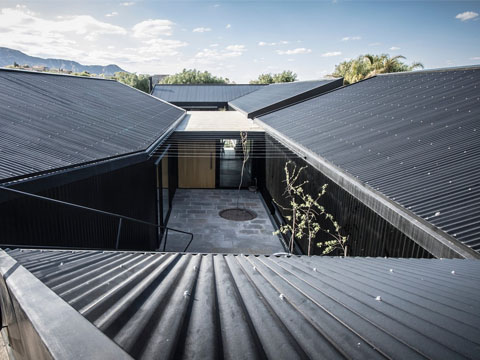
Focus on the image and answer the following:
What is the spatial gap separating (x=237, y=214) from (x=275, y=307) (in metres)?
11.0

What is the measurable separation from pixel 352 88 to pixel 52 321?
46.8ft

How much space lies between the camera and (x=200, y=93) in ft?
85.6

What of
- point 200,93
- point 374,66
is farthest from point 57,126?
point 374,66

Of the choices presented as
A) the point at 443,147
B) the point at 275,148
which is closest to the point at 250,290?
the point at 443,147

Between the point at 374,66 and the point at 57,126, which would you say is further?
the point at 374,66

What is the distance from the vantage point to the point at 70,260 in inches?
130

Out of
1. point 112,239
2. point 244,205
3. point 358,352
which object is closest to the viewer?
point 358,352

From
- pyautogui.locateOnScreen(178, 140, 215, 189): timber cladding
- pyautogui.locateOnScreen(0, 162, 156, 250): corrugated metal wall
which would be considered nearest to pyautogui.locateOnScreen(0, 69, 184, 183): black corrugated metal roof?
pyautogui.locateOnScreen(0, 162, 156, 250): corrugated metal wall

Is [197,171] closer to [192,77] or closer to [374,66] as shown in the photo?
[374,66]

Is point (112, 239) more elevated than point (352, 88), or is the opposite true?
point (352, 88)

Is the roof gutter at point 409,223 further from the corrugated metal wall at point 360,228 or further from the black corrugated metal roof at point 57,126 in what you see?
the black corrugated metal roof at point 57,126

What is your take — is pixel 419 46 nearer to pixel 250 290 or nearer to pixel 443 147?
pixel 443 147

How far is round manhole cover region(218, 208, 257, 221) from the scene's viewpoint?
12.7 meters

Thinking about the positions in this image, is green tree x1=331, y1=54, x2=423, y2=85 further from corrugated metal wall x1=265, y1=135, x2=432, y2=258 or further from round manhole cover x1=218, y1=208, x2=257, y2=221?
corrugated metal wall x1=265, y1=135, x2=432, y2=258
